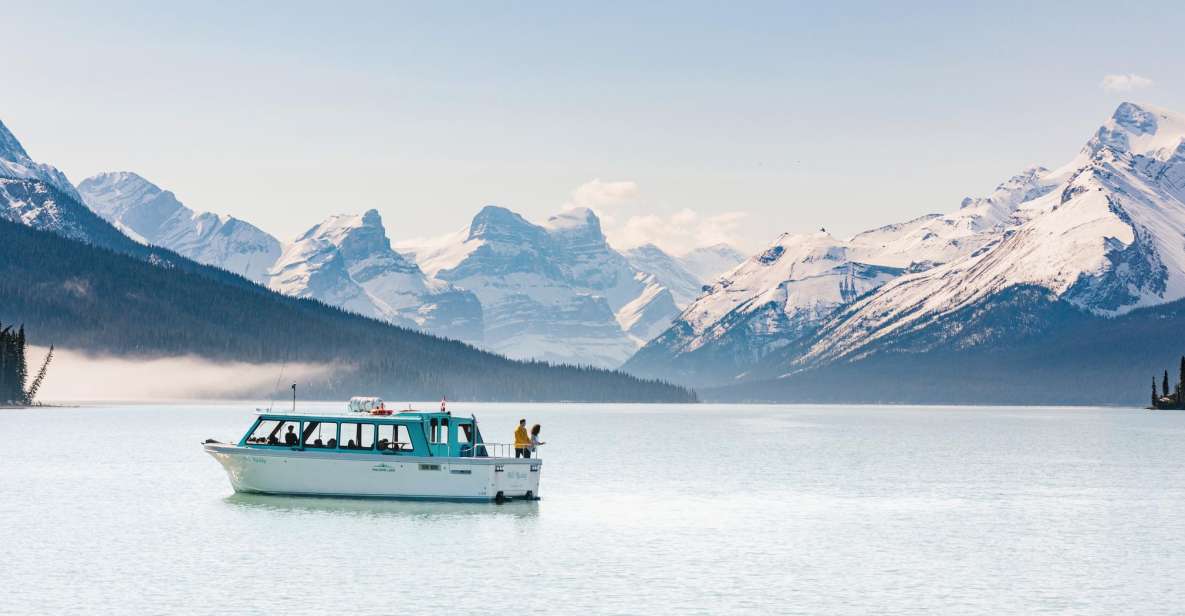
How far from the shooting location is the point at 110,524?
251ft

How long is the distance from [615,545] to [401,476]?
59.7ft

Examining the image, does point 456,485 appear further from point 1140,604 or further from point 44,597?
point 1140,604

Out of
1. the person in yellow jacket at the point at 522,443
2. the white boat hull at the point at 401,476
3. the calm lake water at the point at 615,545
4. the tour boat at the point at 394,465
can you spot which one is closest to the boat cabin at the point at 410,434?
the tour boat at the point at 394,465

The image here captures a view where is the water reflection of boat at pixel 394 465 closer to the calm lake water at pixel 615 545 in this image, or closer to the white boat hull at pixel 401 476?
the white boat hull at pixel 401 476

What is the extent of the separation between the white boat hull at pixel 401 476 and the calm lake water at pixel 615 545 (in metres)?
0.90

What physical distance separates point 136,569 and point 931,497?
2216 inches

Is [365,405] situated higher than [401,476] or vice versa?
[365,405]

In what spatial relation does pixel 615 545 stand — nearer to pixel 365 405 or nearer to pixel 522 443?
pixel 522 443

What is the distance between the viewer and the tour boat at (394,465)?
83.8 meters

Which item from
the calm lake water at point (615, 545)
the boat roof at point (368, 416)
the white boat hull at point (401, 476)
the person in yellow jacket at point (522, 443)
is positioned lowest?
the calm lake water at point (615, 545)

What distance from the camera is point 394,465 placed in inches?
3290

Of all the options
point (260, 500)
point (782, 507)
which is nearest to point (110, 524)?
point (260, 500)

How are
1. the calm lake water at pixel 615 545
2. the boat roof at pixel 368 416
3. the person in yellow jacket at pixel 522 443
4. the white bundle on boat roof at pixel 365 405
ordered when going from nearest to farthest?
the calm lake water at pixel 615 545 < the boat roof at pixel 368 416 < the person in yellow jacket at pixel 522 443 < the white bundle on boat roof at pixel 365 405

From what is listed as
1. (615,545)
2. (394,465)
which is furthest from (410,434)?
(615,545)
